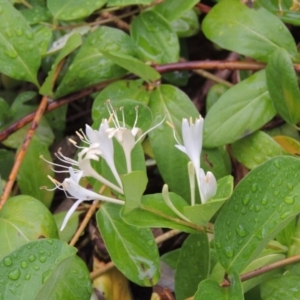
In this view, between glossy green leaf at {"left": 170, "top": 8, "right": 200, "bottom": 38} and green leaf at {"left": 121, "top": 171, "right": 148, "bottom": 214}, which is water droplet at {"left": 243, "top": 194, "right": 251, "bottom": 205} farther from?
glossy green leaf at {"left": 170, "top": 8, "right": 200, "bottom": 38}

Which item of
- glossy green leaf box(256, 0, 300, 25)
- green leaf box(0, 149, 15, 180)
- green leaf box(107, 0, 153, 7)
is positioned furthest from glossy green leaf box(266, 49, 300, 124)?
green leaf box(0, 149, 15, 180)

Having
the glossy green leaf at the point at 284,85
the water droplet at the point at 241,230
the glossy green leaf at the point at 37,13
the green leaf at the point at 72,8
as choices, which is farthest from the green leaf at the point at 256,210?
the glossy green leaf at the point at 37,13

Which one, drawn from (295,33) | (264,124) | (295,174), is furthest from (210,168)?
(295,33)

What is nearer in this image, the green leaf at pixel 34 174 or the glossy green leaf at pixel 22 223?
the glossy green leaf at pixel 22 223

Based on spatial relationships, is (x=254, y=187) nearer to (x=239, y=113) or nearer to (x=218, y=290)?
(x=218, y=290)

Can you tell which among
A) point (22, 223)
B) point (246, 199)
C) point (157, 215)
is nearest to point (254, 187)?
point (246, 199)

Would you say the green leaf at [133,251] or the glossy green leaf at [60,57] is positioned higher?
the glossy green leaf at [60,57]

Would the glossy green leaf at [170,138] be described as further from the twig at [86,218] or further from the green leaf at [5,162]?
the green leaf at [5,162]
